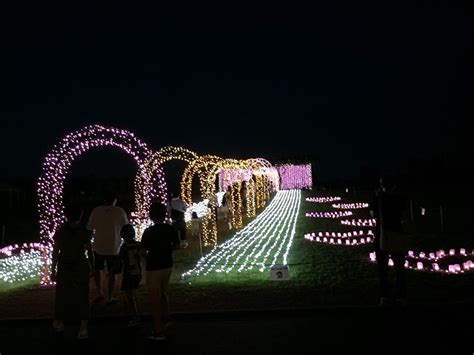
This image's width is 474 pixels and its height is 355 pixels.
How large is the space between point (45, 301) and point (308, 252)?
6.39 metres

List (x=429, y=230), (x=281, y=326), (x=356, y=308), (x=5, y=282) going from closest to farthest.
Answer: (x=281, y=326) → (x=356, y=308) → (x=5, y=282) → (x=429, y=230)

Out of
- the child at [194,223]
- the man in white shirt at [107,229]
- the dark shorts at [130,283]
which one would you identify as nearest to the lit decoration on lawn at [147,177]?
the child at [194,223]

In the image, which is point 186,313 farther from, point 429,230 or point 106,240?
point 429,230

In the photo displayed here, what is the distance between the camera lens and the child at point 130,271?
6680 mm

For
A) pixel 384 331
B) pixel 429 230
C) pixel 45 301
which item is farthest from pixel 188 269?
pixel 429 230

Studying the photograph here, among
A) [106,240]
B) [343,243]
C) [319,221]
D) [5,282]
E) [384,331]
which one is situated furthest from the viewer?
[319,221]

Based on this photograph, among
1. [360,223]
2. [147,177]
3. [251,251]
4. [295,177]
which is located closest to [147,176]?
[147,177]

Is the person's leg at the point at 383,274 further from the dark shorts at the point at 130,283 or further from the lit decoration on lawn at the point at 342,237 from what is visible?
the lit decoration on lawn at the point at 342,237

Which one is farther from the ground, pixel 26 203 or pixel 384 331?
pixel 26 203

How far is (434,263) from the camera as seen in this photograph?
10148 mm

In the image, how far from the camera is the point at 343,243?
1439cm

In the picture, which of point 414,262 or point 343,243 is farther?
point 343,243

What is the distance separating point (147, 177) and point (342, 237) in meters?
5.82

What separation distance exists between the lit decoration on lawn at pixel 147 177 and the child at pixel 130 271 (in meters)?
5.34
